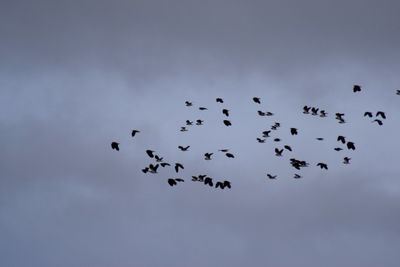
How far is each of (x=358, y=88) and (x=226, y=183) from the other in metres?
19.3

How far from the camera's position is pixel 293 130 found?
76.4m

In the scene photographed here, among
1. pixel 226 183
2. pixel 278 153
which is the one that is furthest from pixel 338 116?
pixel 226 183

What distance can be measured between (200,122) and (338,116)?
15712 mm

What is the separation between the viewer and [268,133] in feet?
257

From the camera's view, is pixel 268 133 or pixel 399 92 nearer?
pixel 399 92

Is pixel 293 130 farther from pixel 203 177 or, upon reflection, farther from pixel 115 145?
pixel 115 145

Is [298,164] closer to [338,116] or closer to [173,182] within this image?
[338,116]

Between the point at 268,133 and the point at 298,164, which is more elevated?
the point at 268,133

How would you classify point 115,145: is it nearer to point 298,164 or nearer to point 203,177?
point 203,177

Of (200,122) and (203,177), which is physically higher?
(200,122)

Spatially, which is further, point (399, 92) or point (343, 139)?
point (343, 139)

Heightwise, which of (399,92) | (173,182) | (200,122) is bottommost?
(173,182)

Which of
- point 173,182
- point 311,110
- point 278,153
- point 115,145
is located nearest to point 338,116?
point 311,110

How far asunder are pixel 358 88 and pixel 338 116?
5521 millimetres
